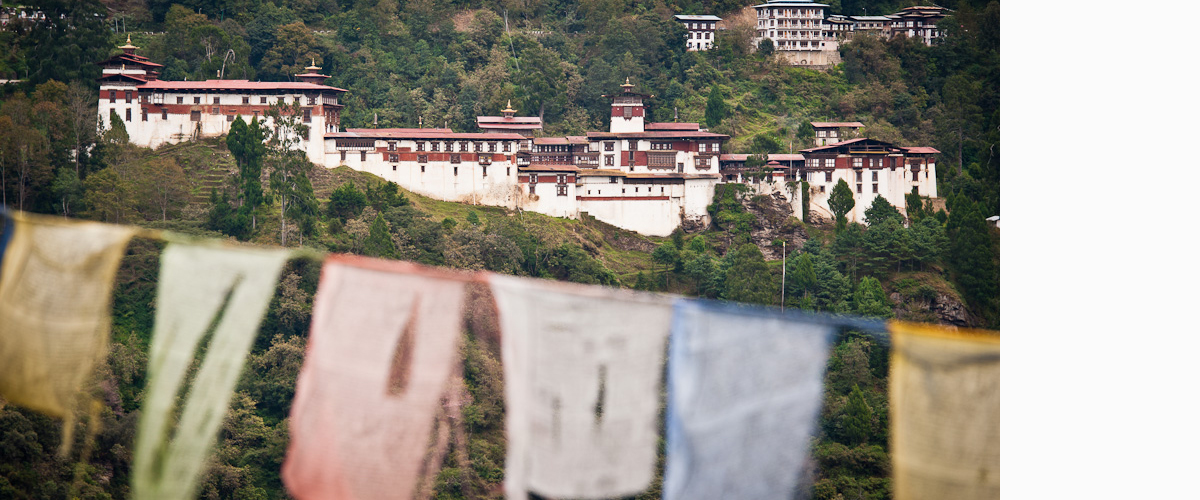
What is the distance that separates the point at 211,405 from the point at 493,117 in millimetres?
26531

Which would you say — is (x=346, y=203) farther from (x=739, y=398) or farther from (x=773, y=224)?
(x=739, y=398)

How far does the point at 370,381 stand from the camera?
20.4 feet

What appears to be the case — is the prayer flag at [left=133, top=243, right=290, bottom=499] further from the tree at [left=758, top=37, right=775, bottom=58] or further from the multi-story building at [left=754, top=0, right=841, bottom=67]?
the multi-story building at [left=754, top=0, right=841, bottom=67]

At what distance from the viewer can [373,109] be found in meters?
34.1

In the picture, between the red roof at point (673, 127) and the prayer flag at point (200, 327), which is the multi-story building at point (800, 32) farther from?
the prayer flag at point (200, 327)

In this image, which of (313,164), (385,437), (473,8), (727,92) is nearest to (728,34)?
(727,92)

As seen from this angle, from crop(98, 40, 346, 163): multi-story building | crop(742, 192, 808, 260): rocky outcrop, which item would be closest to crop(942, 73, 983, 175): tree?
crop(742, 192, 808, 260): rocky outcrop

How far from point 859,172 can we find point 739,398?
25.8m

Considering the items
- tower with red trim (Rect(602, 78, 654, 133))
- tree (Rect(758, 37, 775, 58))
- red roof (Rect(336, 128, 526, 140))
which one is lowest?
red roof (Rect(336, 128, 526, 140))

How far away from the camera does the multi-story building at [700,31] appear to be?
40.2 meters

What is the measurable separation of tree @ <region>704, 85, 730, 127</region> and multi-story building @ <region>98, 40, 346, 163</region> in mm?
10871

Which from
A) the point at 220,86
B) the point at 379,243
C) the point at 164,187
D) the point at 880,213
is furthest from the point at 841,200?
the point at 164,187

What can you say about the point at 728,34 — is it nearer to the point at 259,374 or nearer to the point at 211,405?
the point at 259,374

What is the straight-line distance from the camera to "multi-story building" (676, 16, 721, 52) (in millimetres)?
40188
